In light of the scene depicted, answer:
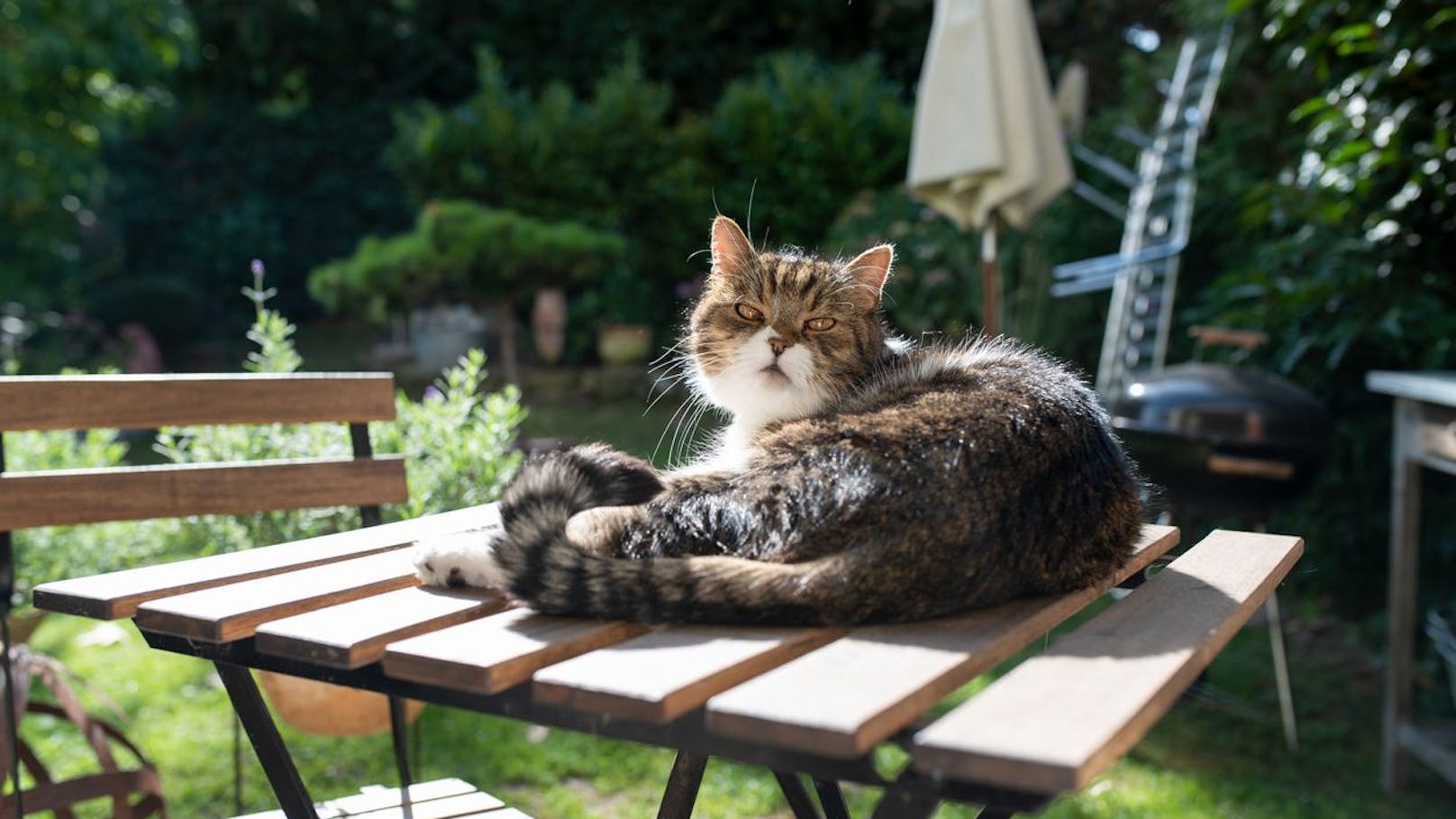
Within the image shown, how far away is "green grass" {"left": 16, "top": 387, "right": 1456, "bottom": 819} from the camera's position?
3262 mm

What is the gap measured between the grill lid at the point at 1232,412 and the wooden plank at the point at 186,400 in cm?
231

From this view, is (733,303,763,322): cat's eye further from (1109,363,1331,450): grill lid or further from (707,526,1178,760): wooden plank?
(1109,363,1331,450): grill lid

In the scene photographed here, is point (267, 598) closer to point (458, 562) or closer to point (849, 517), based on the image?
point (458, 562)

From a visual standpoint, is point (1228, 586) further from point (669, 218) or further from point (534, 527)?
point (669, 218)

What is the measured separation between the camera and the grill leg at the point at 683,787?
1642 millimetres

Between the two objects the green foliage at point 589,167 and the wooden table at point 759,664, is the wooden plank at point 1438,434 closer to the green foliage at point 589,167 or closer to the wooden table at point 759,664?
the wooden table at point 759,664

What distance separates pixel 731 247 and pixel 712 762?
2.18 metres

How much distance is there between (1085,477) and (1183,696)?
3.05 m

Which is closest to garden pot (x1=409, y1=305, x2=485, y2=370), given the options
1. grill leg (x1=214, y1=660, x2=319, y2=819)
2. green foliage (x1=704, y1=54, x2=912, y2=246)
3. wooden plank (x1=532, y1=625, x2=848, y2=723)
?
green foliage (x1=704, y1=54, x2=912, y2=246)

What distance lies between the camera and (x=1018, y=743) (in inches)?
33.5

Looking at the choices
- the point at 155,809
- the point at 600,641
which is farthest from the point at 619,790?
the point at 600,641

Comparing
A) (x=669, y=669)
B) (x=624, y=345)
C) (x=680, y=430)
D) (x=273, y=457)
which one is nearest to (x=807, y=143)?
(x=624, y=345)

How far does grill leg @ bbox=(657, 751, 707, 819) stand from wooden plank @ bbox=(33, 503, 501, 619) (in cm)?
47

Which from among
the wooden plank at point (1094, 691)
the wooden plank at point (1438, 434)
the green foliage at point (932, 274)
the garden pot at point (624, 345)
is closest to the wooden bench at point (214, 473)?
the wooden plank at point (1094, 691)
